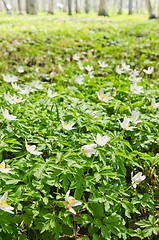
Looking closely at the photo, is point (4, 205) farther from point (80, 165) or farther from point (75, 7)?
point (75, 7)

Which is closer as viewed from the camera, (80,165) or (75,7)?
(80,165)

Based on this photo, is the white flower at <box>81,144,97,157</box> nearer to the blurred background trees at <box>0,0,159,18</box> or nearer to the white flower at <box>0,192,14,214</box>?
the white flower at <box>0,192,14,214</box>

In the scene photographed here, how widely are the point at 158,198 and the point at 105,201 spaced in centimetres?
79

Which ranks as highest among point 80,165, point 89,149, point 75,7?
point 75,7

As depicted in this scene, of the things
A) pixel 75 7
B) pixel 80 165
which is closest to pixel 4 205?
pixel 80 165

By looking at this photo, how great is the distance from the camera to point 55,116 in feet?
9.14

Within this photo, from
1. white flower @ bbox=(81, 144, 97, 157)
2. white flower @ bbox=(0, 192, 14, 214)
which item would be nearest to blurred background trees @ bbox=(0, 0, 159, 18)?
white flower @ bbox=(81, 144, 97, 157)

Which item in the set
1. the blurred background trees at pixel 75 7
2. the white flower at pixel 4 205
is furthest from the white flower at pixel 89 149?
the blurred background trees at pixel 75 7

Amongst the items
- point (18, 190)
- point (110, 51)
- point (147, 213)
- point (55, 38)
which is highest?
point (55, 38)

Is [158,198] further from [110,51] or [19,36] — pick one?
[19,36]

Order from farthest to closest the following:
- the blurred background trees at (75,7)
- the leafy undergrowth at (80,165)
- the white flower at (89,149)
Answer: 1. the blurred background trees at (75,7)
2. the white flower at (89,149)
3. the leafy undergrowth at (80,165)

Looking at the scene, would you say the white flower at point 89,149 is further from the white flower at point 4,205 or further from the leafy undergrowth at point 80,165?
the white flower at point 4,205

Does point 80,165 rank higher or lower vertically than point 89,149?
lower

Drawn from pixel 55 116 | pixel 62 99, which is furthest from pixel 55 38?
pixel 55 116
